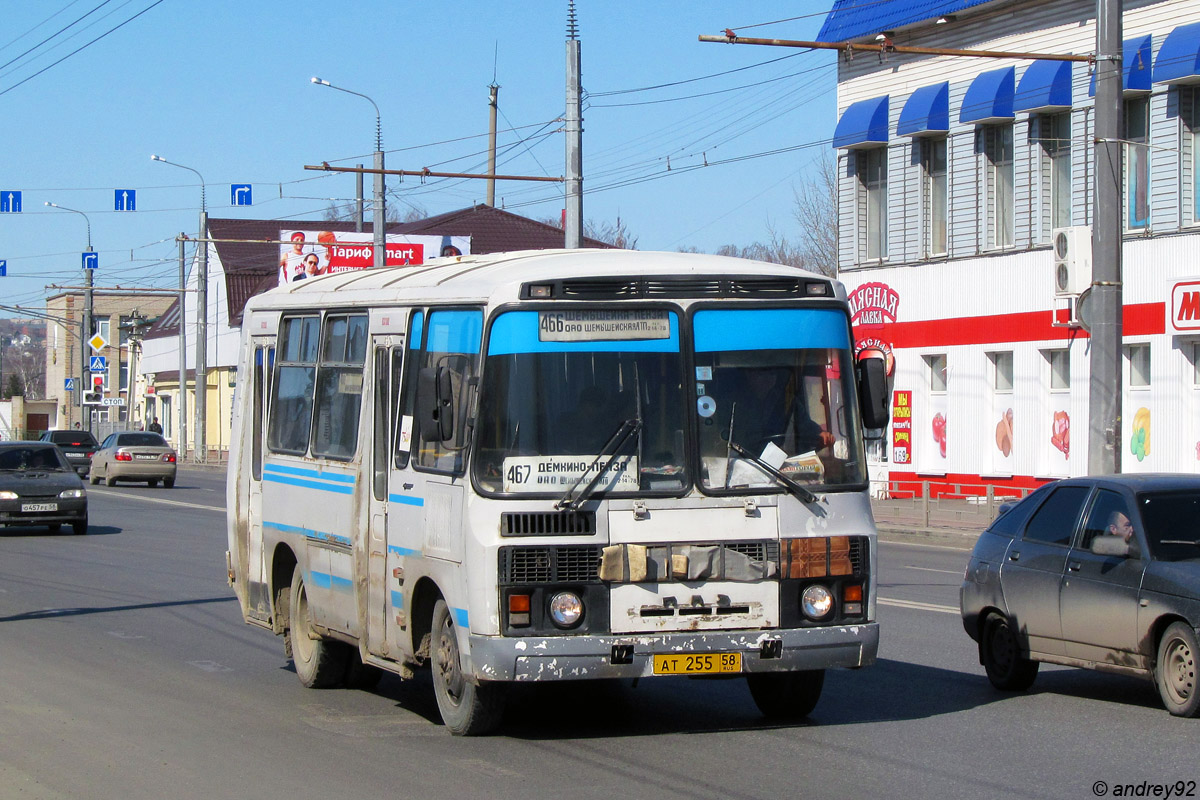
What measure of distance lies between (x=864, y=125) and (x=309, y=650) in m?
26.5

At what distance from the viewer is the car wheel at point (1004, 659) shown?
10.3 meters

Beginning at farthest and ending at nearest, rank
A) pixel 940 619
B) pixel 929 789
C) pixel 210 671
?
1. pixel 940 619
2. pixel 210 671
3. pixel 929 789

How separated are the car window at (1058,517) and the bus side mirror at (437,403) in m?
4.17

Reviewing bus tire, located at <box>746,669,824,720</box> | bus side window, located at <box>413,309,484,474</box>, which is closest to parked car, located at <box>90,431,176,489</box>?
bus side window, located at <box>413,309,484,474</box>

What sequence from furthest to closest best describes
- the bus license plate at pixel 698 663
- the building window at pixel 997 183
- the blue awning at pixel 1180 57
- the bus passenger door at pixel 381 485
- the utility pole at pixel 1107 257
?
the building window at pixel 997 183 < the blue awning at pixel 1180 57 < the utility pole at pixel 1107 257 < the bus passenger door at pixel 381 485 < the bus license plate at pixel 698 663

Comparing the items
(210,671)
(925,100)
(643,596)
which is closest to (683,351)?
(643,596)

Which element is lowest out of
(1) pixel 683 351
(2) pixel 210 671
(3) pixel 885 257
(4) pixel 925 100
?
(2) pixel 210 671

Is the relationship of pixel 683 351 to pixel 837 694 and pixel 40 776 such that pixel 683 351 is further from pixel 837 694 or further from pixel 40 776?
pixel 40 776

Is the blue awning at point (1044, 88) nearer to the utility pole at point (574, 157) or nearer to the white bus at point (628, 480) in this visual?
the utility pole at point (574, 157)

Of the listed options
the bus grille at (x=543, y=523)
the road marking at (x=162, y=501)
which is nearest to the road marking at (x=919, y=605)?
the bus grille at (x=543, y=523)

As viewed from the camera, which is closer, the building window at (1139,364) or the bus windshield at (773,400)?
the bus windshield at (773,400)

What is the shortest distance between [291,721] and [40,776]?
6.33 feet

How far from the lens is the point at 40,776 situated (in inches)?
313

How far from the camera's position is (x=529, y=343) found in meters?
8.49
